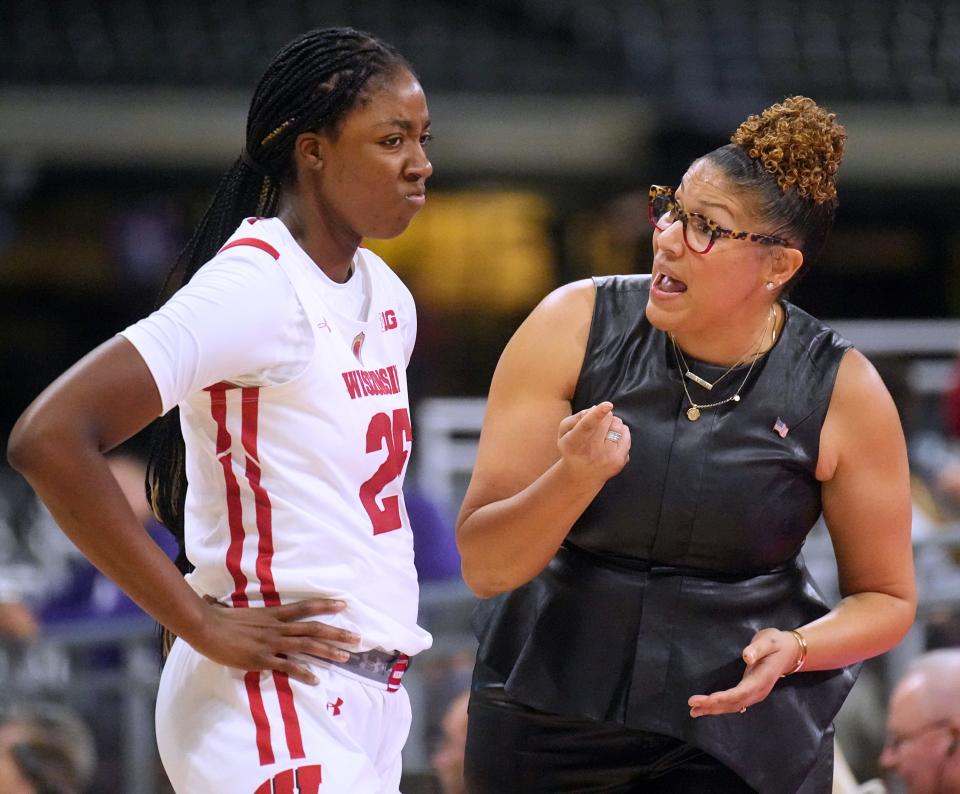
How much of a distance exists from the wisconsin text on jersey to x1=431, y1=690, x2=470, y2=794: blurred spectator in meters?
1.53

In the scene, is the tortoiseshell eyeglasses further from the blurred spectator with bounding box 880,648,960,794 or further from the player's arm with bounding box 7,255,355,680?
the blurred spectator with bounding box 880,648,960,794

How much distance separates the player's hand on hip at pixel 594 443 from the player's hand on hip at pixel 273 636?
41 cm

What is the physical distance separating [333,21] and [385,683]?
967 centimetres

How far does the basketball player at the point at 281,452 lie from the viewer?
198 centimetres

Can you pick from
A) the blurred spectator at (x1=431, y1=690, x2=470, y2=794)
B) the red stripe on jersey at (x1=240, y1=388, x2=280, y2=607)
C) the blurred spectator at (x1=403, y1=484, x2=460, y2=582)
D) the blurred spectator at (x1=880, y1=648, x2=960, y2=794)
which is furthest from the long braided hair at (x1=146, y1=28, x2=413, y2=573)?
the blurred spectator at (x1=403, y1=484, x2=460, y2=582)

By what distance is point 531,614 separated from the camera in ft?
8.53

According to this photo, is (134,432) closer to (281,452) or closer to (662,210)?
(281,452)

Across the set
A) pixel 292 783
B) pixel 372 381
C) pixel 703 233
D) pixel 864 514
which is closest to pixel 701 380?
pixel 703 233

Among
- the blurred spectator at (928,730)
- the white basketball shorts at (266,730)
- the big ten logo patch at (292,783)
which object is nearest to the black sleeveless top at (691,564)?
the white basketball shorts at (266,730)

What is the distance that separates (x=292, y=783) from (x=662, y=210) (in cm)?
114

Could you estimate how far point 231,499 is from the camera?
2.15 m

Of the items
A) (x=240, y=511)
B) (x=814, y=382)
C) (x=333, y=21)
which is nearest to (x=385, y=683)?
(x=240, y=511)

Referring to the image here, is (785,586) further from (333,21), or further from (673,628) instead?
(333,21)

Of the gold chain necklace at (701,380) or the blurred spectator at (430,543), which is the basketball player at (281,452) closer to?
the gold chain necklace at (701,380)
